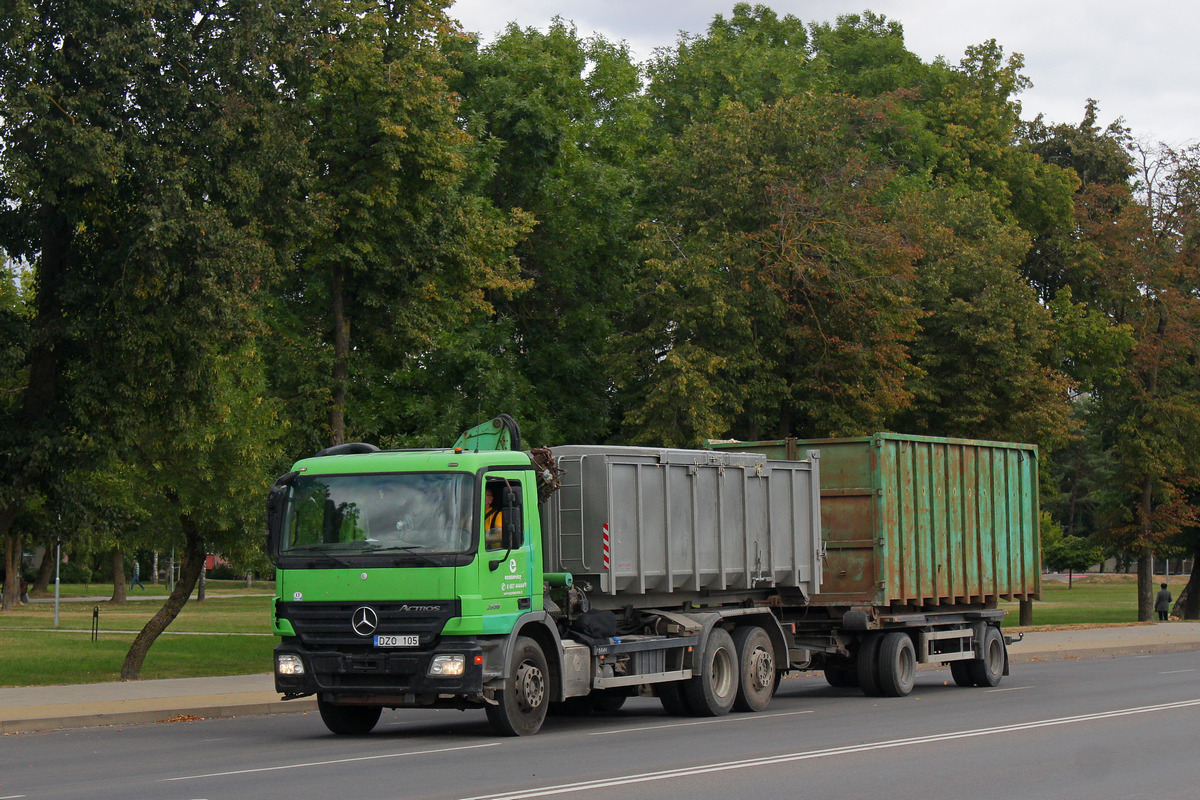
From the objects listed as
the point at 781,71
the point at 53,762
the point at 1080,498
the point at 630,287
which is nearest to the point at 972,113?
the point at 781,71

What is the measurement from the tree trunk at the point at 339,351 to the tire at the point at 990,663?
1183cm

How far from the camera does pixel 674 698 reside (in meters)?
16.5

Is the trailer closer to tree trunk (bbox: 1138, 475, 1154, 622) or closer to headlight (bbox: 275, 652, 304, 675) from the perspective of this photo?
headlight (bbox: 275, 652, 304, 675)

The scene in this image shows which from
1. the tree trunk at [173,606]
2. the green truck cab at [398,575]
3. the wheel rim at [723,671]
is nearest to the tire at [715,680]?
the wheel rim at [723,671]

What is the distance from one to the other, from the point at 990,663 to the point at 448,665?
11.7m

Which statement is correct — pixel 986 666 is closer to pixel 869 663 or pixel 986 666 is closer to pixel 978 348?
pixel 869 663

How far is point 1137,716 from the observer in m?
15.6

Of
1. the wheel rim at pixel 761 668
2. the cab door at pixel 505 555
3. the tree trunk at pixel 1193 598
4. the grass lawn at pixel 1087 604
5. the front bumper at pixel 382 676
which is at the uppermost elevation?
the cab door at pixel 505 555

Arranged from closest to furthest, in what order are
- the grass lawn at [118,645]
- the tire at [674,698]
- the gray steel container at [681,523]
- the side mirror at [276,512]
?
the side mirror at [276,512] < the gray steel container at [681,523] < the tire at [674,698] < the grass lawn at [118,645]

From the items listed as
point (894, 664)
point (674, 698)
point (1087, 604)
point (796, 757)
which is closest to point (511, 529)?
point (796, 757)

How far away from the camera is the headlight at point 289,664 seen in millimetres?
13648

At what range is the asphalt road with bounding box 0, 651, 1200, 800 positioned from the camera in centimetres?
1008

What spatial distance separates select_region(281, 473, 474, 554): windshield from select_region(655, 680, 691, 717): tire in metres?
4.11

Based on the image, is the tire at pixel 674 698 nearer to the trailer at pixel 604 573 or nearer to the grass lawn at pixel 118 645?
the trailer at pixel 604 573
